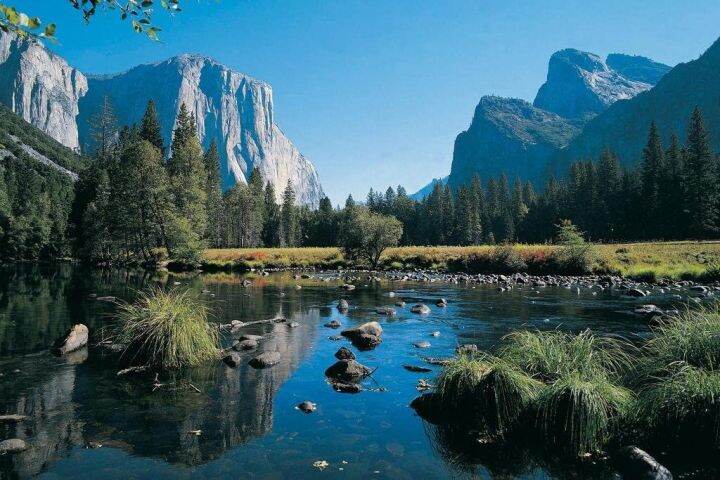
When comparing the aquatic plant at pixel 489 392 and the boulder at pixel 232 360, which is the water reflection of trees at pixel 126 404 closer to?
the boulder at pixel 232 360

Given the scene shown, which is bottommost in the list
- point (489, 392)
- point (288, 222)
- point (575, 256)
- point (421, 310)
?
point (489, 392)

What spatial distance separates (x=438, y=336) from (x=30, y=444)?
1271 centimetres

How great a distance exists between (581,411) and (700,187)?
81.6 meters

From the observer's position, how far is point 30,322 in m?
19.0

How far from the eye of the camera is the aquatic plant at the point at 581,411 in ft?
25.3

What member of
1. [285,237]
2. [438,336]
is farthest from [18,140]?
[438,336]

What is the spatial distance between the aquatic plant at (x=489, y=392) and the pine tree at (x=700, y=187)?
77.7 metres

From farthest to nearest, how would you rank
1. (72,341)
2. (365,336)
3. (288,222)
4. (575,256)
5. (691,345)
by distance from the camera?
(288,222) → (575,256) → (365,336) → (72,341) → (691,345)

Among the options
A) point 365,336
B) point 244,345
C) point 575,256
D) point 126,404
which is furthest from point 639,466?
point 575,256

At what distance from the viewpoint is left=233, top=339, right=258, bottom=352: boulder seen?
14.9 metres

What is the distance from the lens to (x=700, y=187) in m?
71.8

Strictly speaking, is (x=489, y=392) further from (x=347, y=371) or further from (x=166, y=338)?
(x=166, y=338)

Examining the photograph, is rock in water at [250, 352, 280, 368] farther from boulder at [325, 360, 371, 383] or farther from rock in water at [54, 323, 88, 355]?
rock in water at [54, 323, 88, 355]

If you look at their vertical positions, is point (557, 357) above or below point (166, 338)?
below
